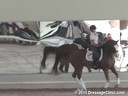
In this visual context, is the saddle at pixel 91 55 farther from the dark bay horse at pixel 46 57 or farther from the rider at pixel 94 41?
the dark bay horse at pixel 46 57

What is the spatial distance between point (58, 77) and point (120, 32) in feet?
6.47

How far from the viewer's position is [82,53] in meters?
10.7

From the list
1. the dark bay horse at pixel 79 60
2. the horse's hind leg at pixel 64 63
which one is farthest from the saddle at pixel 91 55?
the horse's hind leg at pixel 64 63

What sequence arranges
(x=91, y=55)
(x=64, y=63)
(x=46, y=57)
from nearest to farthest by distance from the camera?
(x=91, y=55) → (x=64, y=63) → (x=46, y=57)

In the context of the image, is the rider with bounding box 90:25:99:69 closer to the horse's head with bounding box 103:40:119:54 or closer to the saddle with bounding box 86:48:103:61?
the saddle with bounding box 86:48:103:61

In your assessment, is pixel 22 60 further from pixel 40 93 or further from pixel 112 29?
pixel 112 29

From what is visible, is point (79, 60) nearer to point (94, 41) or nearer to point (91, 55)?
point (91, 55)

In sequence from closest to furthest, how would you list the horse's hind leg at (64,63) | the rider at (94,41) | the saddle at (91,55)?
the rider at (94,41)
the saddle at (91,55)
the horse's hind leg at (64,63)

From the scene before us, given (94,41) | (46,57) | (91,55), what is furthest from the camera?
(46,57)

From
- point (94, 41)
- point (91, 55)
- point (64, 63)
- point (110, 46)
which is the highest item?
point (94, 41)

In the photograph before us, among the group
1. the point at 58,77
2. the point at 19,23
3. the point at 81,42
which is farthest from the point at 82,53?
the point at 19,23

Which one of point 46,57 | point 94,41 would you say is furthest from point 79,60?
point 46,57

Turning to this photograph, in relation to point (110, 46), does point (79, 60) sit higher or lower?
lower

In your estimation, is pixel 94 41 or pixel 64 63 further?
pixel 64 63
